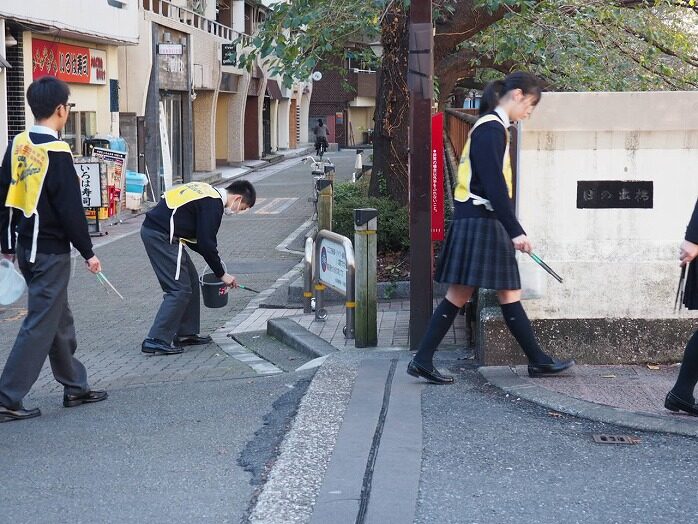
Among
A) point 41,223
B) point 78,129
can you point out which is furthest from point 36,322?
point 78,129

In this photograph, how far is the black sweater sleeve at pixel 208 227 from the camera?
25.2 ft

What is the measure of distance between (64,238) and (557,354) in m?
2.89

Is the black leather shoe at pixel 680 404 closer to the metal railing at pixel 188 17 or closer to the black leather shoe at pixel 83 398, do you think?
the black leather shoe at pixel 83 398

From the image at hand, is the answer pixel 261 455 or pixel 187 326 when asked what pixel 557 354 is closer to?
pixel 261 455

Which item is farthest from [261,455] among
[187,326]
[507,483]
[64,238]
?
[187,326]

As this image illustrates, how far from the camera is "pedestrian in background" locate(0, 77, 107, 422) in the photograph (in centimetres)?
548

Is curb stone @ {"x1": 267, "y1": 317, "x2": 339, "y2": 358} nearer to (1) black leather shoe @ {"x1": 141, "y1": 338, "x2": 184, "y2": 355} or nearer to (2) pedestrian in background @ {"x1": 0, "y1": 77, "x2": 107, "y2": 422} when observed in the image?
(1) black leather shoe @ {"x1": 141, "y1": 338, "x2": 184, "y2": 355}

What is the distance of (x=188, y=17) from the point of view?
2989 cm

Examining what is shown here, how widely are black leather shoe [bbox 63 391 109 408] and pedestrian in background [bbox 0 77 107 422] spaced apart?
32cm

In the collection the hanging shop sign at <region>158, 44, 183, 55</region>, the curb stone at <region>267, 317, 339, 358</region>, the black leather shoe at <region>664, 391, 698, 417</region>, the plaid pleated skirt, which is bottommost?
the curb stone at <region>267, 317, 339, 358</region>

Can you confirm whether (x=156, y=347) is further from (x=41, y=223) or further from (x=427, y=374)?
(x=427, y=374)

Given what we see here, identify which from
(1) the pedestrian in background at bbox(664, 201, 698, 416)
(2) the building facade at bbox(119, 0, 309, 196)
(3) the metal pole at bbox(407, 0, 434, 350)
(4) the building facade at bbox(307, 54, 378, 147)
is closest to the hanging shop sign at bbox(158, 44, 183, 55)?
(2) the building facade at bbox(119, 0, 309, 196)

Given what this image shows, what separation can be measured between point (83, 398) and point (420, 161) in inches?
101

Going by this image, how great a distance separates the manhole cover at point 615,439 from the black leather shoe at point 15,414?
2960mm
